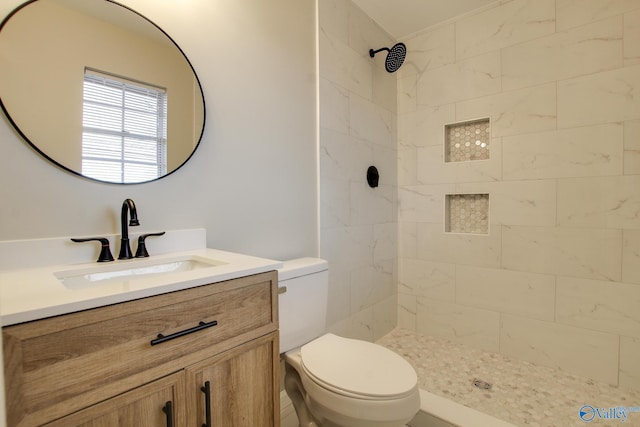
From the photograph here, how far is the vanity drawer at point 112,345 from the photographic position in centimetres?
55

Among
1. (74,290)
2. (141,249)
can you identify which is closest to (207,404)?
(74,290)

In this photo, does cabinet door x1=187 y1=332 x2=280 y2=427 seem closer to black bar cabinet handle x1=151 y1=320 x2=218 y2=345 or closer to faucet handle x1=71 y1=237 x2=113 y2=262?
black bar cabinet handle x1=151 y1=320 x2=218 y2=345

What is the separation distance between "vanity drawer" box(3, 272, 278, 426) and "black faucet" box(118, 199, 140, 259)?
0.45 m

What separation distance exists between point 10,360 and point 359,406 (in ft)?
3.13

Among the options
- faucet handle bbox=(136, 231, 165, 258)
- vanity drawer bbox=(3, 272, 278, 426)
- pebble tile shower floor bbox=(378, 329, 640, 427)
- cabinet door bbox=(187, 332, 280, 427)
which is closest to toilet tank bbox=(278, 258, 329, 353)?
cabinet door bbox=(187, 332, 280, 427)

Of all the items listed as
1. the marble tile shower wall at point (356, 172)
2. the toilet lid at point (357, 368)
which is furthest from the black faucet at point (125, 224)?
the marble tile shower wall at point (356, 172)

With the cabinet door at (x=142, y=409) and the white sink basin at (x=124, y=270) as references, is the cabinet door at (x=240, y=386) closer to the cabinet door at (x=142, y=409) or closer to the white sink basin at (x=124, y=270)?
the cabinet door at (x=142, y=409)

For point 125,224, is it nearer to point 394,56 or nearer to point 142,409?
point 142,409

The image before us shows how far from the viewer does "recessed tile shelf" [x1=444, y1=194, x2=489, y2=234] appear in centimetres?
230

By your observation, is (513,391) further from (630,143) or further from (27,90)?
(27,90)

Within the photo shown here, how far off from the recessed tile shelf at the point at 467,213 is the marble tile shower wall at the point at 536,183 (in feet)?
0.24

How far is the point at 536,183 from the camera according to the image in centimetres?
204

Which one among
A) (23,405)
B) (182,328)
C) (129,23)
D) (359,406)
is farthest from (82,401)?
(129,23)

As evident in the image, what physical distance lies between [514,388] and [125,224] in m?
2.24
